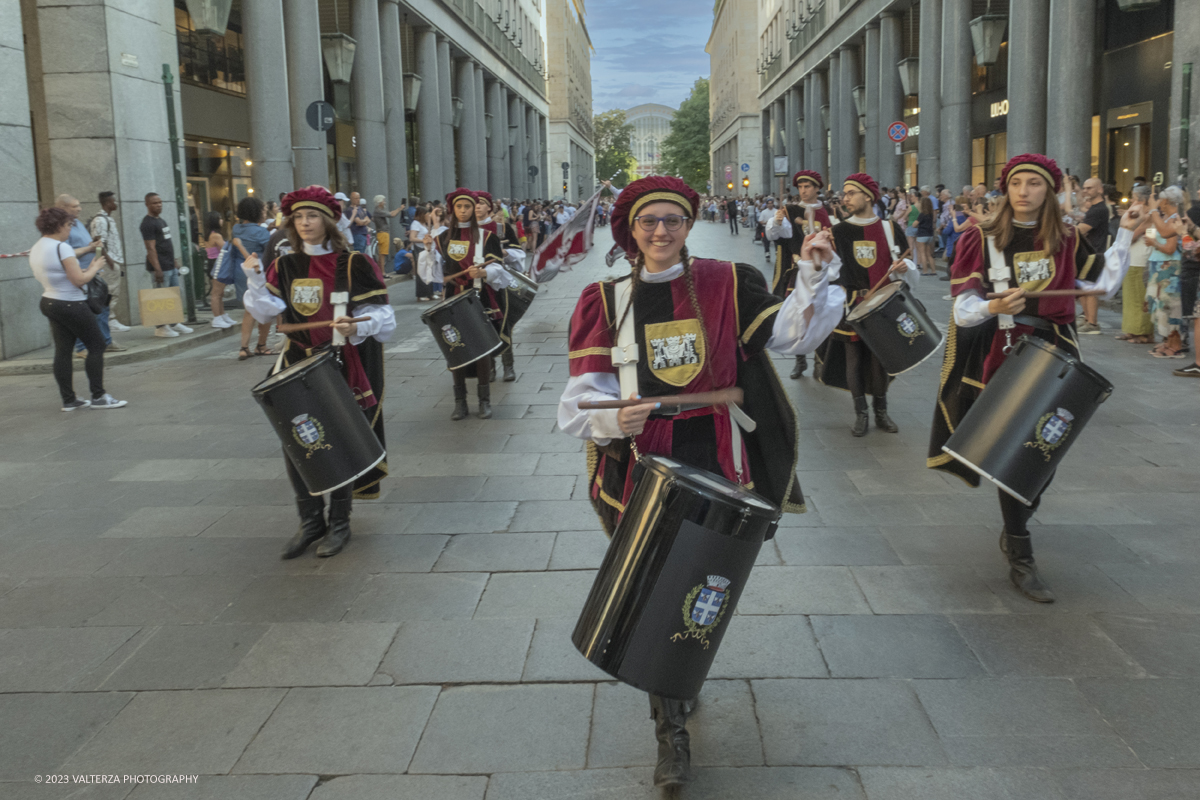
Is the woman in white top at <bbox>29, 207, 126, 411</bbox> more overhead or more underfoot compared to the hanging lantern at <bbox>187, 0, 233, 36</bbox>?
more underfoot

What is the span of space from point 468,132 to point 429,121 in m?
7.75

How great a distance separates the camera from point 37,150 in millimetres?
17250

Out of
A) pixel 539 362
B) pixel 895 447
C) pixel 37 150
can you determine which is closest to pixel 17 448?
pixel 539 362

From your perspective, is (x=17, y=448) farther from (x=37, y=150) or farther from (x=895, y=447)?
(x=37, y=150)

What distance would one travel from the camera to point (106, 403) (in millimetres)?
9938

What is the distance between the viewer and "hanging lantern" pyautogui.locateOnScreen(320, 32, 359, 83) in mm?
21734

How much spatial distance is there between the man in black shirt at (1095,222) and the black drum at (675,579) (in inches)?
394

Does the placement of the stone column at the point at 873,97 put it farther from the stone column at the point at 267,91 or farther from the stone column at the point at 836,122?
the stone column at the point at 267,91

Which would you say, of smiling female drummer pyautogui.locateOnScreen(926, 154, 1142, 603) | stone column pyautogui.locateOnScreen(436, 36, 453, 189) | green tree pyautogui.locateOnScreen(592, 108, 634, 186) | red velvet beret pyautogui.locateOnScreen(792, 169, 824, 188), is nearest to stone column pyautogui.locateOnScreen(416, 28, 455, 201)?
stone column pyautogui.locateOnScreen(436, 36, 453, 189)

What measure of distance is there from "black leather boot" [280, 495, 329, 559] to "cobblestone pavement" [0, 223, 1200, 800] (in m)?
0.20

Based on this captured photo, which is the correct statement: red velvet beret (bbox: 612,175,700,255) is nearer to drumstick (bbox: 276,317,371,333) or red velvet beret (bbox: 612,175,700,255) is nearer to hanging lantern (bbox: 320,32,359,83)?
drumstick (bbox: 276,317,371,333)

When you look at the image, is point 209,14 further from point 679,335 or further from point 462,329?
point 679,335

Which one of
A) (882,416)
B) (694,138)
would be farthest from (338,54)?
(694,138)

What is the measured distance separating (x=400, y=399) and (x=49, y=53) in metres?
7.94
